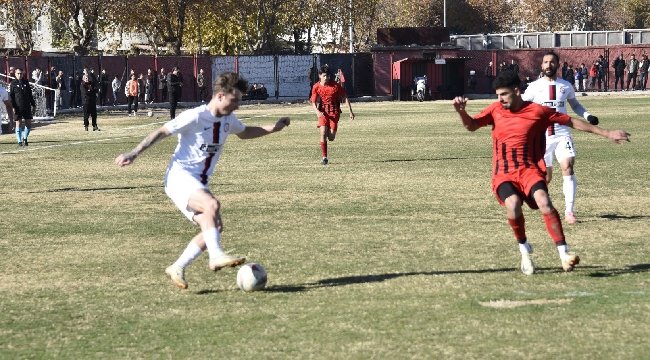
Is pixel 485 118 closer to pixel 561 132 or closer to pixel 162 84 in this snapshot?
pixel 561 132

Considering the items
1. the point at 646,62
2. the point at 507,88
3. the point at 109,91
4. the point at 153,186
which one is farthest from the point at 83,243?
the point at 646,62

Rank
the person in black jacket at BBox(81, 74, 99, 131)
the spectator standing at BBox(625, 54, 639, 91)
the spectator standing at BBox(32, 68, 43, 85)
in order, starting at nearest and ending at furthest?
the person in black jacket at BBox(81, 74, 99, 131) → the spectator standing at BBox(32, 68, 43, 85) → the spectator standing at BBox(625, 54, 639, 91)

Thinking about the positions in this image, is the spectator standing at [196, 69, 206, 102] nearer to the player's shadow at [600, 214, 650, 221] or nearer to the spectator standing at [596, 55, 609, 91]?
the spectator standing at [596, 55, 609, 91]

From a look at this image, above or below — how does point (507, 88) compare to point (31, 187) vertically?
above

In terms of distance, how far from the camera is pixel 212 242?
33.8 feet

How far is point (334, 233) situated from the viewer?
1451 centimetres

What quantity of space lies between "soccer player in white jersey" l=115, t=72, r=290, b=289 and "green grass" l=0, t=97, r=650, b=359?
0.50 metres

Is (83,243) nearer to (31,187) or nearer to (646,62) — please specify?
(31,187)

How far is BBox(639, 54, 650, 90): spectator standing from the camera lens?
76625 mm

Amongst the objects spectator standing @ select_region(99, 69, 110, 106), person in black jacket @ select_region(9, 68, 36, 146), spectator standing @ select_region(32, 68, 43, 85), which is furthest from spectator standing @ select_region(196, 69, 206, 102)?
person in black jacket @ select_region(9, 68, 36, 146)

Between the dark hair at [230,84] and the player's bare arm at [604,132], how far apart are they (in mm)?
3085

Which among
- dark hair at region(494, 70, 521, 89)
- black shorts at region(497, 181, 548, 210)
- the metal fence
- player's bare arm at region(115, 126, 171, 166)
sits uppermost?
the metal fence

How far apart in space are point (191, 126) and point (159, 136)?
1.04 feet

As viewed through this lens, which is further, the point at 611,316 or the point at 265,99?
the point at 265,99
